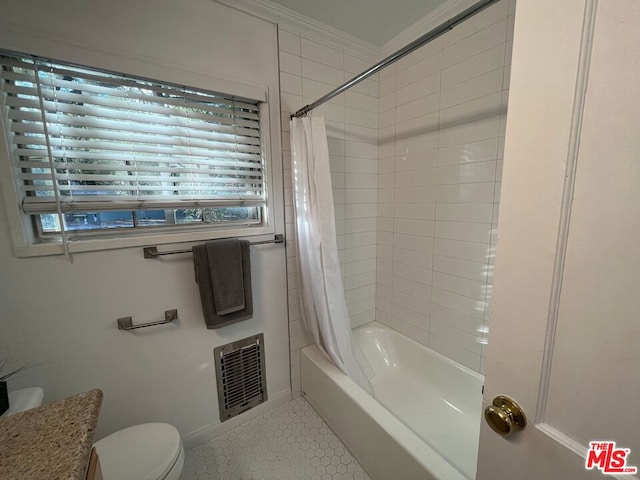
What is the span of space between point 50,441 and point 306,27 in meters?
2.07

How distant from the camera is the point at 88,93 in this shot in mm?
1099

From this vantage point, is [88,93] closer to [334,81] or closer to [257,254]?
[257,254]

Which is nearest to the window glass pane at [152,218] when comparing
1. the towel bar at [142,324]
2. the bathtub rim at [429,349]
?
the towel bar at [142,324]

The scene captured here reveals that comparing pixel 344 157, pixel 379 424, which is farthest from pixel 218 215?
pixel 379 424

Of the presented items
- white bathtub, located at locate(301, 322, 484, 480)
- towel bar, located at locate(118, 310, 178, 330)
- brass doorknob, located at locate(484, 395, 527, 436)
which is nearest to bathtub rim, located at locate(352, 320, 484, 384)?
white bathtub, located at locate(301, 322, 484, 480)

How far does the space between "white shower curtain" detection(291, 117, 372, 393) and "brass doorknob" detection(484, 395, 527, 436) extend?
1.05 metres

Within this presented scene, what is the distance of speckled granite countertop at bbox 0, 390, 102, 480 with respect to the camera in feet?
1.48

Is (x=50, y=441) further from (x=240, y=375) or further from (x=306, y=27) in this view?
(x=306, y=27)

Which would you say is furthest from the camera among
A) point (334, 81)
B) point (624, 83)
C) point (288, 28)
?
point (334, 81)

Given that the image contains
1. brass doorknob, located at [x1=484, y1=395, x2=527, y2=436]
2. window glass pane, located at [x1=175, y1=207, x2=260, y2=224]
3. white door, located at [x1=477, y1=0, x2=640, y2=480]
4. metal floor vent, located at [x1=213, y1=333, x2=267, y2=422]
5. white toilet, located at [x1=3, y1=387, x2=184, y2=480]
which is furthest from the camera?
metal floor vent, located at [x1=213, y1=333, x2=267, y2=422]

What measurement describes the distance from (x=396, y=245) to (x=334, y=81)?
127 centimetres

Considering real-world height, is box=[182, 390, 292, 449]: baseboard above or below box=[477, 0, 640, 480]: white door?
below

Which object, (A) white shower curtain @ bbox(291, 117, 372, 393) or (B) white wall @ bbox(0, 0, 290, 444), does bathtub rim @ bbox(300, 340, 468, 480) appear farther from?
(B) white wall @ bbox(0, 0, 290, 444)

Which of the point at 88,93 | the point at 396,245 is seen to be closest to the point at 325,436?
the point at 396,245
